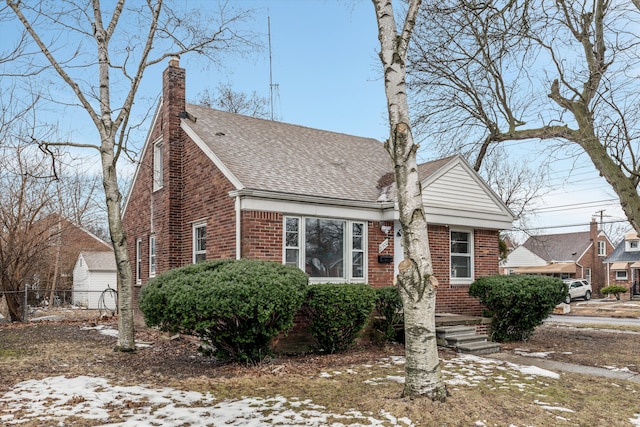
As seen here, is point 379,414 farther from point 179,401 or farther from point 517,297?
point 517,297

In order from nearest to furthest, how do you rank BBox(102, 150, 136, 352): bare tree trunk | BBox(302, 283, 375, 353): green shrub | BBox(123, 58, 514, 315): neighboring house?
BBox(302, 283, 375, 353): green shrub < BBox(102, 150, 136, 352): bare tree trunk < BBox(123, 58, 514, 315): neighboring house

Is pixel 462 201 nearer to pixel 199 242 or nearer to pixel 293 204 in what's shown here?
pixel 293 204

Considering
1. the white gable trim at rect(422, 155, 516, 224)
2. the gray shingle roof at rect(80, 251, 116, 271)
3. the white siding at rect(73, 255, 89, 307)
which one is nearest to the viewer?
the white gable trim at rect(422, 155, 516, 224)

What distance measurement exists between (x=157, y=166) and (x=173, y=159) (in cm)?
185

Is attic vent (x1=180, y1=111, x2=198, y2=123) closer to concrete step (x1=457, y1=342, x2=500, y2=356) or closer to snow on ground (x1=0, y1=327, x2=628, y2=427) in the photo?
snow on ground (x1=0, y1=327, x2=628, y2=427)

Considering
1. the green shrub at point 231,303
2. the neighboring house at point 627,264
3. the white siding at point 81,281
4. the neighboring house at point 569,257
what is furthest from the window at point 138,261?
the neighboring house at point 627,264

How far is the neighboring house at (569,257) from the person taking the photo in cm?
4534

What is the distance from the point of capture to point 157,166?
1525 cm

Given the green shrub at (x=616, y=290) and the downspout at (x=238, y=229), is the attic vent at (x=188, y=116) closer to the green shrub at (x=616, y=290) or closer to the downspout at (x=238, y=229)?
the downspout at (x=238, y=229)

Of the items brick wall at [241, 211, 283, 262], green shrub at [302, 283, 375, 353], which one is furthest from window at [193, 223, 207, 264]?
green shrub at [302, 283, 375, 353]

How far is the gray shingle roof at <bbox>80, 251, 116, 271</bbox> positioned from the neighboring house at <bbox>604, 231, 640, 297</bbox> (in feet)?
133

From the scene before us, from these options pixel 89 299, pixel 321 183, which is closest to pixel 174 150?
pixel 321 183

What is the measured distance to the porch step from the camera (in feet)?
32.9

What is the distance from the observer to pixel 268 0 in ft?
37.3
